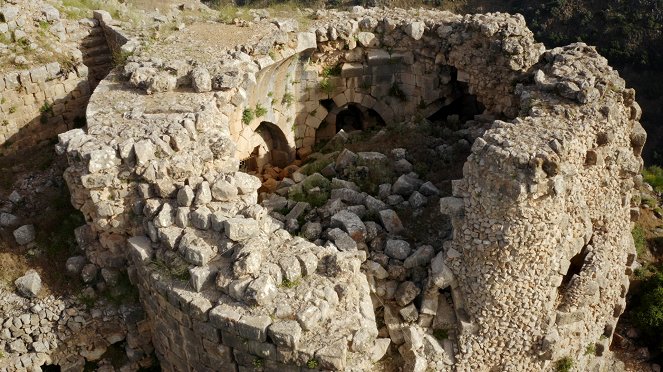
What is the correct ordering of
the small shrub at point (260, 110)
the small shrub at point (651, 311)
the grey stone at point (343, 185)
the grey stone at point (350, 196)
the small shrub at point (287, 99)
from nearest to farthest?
1. the grey stone at point (350, 196)
2. the grey stone at point (343, 185)
3. the small shrub at point (651, 311)
4. the small shrub at point (260, 110)
5. the small shrub at point (287, 99)

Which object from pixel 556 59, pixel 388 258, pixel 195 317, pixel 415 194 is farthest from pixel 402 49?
pixel 195 317

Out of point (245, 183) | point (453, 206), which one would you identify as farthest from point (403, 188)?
point (245, 183)

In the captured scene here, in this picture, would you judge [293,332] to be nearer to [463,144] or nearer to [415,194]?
[415,194]

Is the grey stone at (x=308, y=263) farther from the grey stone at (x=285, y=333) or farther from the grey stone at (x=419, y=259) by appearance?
the grey stone at (x=419, y=259)

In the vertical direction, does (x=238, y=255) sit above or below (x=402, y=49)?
below

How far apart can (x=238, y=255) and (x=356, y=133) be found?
687 cm

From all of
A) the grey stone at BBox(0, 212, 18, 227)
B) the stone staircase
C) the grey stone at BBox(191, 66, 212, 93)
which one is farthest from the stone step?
the grey stone at BBox(0, 212, 18, 227)

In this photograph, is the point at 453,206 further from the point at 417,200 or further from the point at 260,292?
the point at 260,292

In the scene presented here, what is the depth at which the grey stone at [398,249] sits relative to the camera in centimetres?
934

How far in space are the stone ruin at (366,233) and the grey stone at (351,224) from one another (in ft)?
0.07

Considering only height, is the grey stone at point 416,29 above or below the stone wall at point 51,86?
above

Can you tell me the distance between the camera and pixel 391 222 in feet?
32.7

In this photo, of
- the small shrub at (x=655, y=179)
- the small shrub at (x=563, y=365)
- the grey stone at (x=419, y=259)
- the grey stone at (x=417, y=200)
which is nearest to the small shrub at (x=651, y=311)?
the small shrub at (x=563, y=365)

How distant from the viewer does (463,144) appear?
12.3 m
